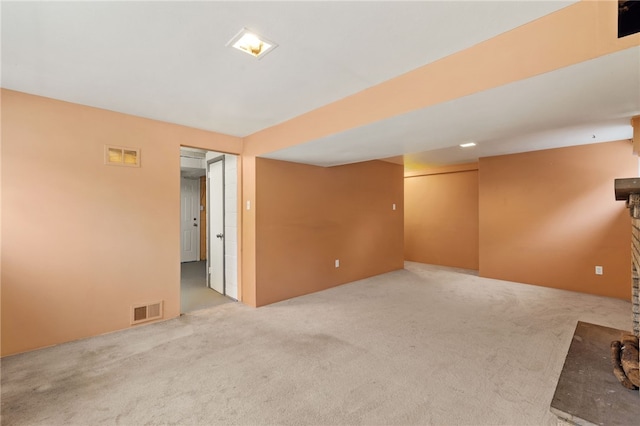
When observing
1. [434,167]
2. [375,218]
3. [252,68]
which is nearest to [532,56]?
[252,68]

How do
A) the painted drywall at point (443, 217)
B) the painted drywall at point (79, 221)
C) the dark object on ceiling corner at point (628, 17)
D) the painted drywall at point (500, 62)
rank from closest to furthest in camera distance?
the dark object on ceiling corner at point (628, 17), the painted drywall at point (500, 62), the painted drywall at point (79, 221), the painted drywall at point (443, 217)

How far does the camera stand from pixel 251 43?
1.79 m

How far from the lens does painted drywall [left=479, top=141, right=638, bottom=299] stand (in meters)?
4.09

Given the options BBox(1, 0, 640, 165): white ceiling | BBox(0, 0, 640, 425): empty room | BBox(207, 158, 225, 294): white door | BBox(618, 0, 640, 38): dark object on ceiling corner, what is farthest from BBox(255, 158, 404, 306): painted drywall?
BBox(618, 0, 640, 38): dark object on ceiling corner

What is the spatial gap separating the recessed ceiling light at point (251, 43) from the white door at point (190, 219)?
20.2 ft

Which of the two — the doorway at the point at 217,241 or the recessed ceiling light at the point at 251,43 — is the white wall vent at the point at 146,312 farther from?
the recessed ceiling light at the point at 251,43

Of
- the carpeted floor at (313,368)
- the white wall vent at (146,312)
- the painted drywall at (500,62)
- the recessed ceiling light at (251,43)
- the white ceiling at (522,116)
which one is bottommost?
the carpeted floor at (313,368)

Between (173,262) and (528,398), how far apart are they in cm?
366

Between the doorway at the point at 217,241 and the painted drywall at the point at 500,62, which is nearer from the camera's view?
the painted drywall at the point at 500,62

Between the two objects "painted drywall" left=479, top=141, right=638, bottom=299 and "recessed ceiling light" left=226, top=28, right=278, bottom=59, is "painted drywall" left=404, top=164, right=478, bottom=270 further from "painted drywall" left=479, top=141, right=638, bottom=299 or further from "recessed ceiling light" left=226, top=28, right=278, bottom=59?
"recessed ceiling light" left=226, top=28, right=278, bottom=59

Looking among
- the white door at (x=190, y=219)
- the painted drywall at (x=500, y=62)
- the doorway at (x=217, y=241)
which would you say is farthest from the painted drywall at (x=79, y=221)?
the white door at (x=190, y=219)

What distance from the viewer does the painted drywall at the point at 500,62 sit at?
141 centimetres

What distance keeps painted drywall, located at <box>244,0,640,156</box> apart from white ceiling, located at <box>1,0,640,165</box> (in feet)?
0.22

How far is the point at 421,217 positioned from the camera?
279 inches
